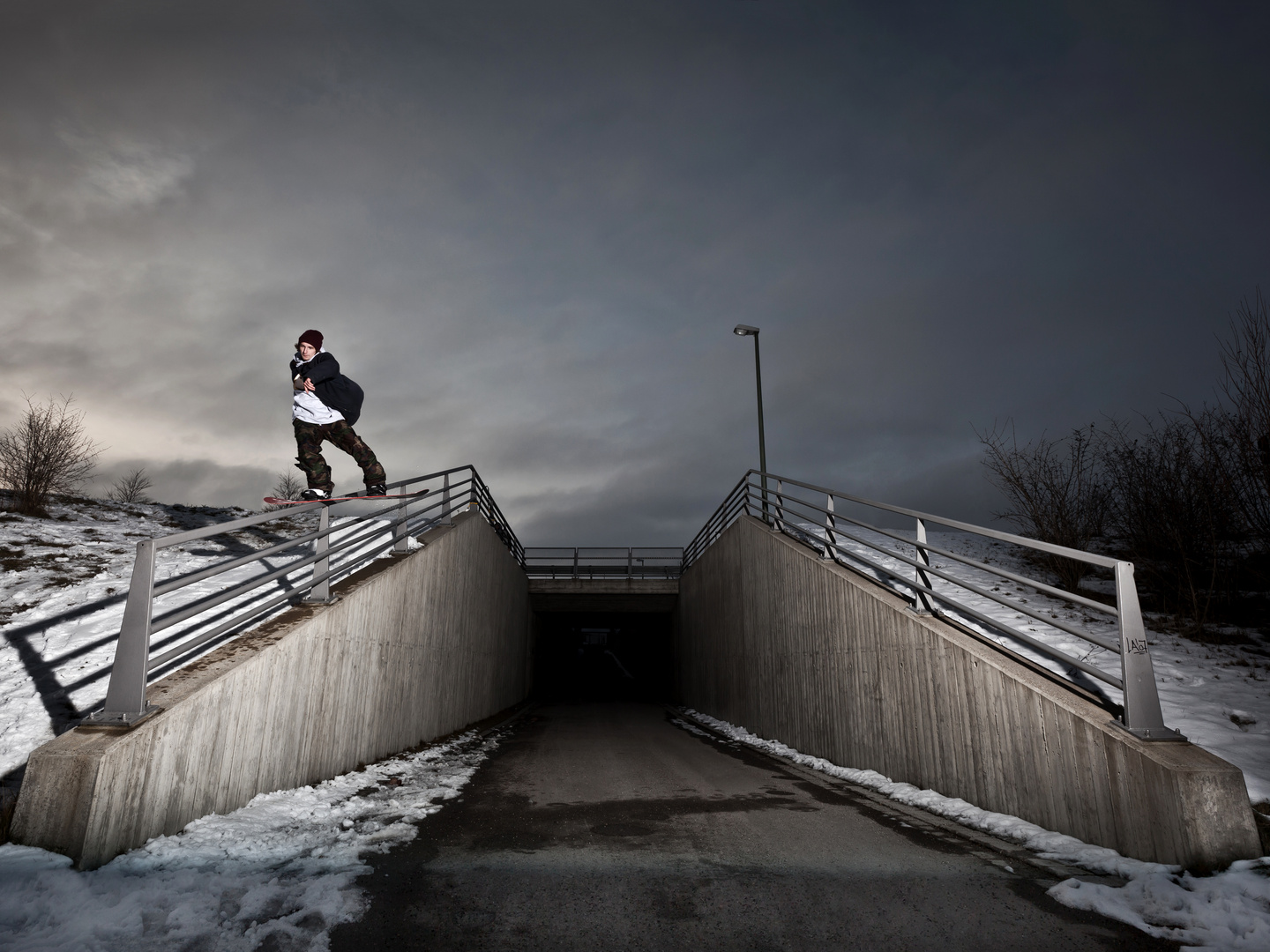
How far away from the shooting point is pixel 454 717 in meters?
11.8

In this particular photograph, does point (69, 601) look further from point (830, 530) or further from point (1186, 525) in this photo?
point (1186, 525)

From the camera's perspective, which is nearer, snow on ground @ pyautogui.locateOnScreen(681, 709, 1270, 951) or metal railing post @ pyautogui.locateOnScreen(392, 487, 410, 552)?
snow on ground @ pyautogui.locateOnScreen(681, 709, 1270, 951)

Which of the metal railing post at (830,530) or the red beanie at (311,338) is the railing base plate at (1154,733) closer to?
the metal railing post at (830,530)

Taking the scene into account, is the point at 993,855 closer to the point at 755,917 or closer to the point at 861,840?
the point at 861,840

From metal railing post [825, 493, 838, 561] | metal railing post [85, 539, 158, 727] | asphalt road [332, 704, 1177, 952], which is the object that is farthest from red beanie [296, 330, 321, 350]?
metal railing post [825, 493, 838, 561]

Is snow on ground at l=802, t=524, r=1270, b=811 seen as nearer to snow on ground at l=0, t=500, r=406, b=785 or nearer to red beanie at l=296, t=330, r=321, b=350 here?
red beanie at l=296, t=330, r=321, b=350

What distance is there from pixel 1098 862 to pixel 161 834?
5.72m

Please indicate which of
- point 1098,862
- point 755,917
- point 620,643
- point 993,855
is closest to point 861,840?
point 993,855

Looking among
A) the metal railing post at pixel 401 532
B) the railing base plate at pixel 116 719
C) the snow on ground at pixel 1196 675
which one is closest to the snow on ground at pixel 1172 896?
the snow on ground at pixel 1196 675

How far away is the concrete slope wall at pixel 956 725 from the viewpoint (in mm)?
3746

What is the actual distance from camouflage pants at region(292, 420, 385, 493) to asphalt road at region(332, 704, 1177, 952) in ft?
12.9

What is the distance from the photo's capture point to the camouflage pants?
7305 millimetres

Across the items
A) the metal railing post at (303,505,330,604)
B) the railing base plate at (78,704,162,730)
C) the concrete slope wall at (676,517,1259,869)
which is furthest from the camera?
the metal railing post at (303,505,330,604)

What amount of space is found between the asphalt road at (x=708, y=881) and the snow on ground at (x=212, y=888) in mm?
238
